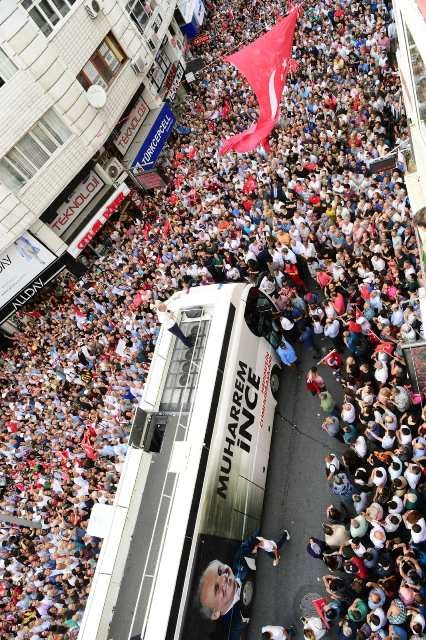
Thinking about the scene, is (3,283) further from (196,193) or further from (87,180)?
(196,193)

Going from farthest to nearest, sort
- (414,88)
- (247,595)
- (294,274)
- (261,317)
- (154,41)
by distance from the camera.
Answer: (154,41)
(294,274)
(261,317)
(247,595)
(414,88)

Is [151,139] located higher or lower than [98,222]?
higher

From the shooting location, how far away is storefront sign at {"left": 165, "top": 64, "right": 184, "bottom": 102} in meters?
25.6

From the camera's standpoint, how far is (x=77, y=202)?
70.9ft

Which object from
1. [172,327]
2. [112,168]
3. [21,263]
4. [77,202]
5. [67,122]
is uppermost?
[112,168]

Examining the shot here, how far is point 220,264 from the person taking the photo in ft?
50.1

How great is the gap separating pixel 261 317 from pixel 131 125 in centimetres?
1583

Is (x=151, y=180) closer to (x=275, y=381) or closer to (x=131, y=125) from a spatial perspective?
(x=131, y=125)

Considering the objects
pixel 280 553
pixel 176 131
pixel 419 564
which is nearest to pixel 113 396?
pixel 280 553

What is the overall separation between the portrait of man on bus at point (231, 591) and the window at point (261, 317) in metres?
4.30

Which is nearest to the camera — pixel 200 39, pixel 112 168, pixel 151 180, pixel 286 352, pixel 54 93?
pixel 286 352

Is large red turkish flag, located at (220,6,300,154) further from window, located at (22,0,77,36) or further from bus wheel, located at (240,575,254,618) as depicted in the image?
window, located at (22,0,77,36)

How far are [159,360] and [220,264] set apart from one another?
5.32 m

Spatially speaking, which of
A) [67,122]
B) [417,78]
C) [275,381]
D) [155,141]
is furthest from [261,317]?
[155,141]
